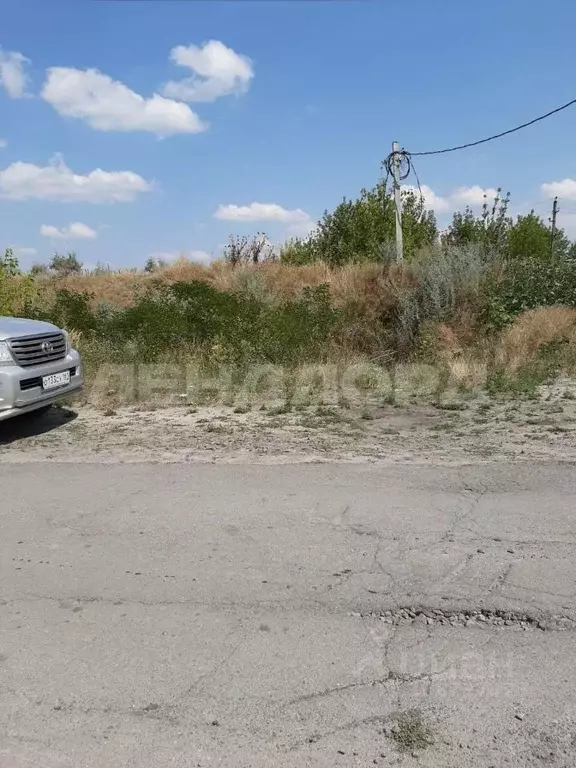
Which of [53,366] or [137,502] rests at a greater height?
[53,366]

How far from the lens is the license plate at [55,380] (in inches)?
298

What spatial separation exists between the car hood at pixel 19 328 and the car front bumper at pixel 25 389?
38 centimetres

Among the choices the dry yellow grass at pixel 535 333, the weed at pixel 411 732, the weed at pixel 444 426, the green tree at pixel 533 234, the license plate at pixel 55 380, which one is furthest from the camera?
the green tree at pixel 533 234

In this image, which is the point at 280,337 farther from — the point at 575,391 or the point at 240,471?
the point at 240,471

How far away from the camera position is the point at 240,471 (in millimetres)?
5852

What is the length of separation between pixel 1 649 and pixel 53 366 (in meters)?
5.08

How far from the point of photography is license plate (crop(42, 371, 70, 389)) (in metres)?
7.56

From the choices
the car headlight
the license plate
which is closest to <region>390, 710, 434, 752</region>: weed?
the car headlight

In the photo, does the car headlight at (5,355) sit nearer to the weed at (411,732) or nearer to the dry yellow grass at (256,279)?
the weed at (411,732)

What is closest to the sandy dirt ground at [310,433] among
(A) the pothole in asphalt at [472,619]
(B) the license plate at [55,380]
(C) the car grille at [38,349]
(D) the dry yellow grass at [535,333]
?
(B) the license plate at [55,380]

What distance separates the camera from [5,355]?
7.14 m

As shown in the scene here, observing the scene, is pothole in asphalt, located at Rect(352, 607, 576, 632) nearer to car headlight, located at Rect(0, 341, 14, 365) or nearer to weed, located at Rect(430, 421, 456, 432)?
weed, located at Rect(430, 421, 456, 432)

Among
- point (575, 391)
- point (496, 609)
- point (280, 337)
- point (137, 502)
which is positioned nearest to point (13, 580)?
point (137, 502)

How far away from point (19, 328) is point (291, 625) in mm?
5730
